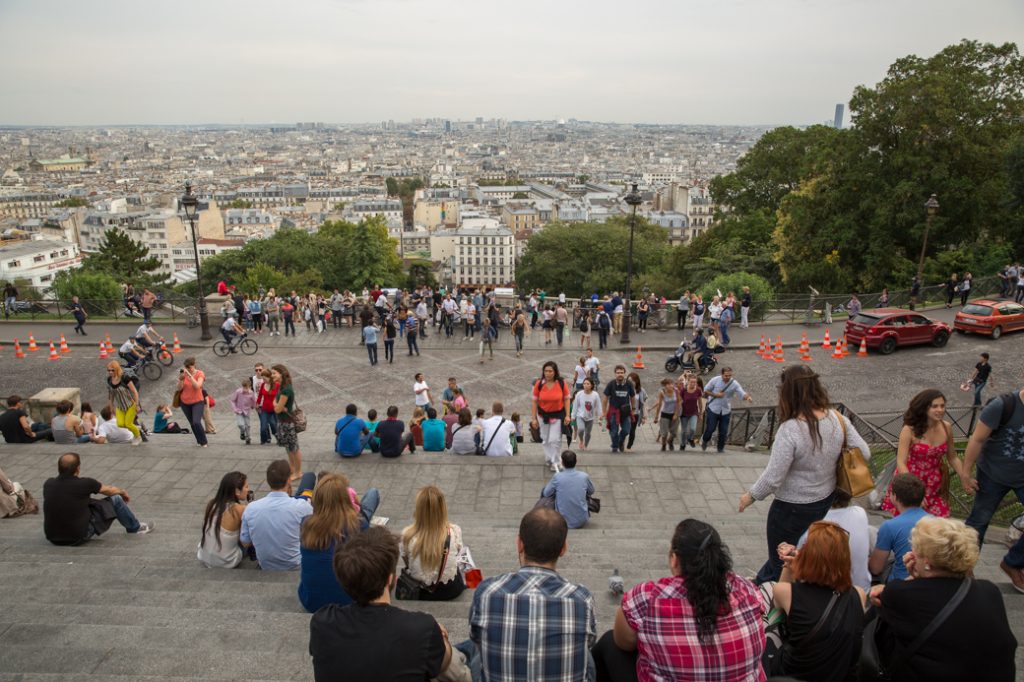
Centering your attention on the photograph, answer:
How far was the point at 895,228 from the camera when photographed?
27.8 m

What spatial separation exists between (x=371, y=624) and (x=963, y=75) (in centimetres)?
3342

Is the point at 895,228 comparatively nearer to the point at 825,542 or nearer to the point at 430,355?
the point at 430,355

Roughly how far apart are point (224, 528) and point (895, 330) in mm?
18866

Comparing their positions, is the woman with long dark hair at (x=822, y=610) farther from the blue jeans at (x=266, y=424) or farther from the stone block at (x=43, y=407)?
the stone block at (x=43, y=407)

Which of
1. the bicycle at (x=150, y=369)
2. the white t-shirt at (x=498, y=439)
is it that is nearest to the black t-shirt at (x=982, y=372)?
the white t-shirt at (x=498, y=439)

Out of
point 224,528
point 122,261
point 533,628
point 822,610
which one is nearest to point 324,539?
point 224,528

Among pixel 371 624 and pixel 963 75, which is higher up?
pixel 963 75

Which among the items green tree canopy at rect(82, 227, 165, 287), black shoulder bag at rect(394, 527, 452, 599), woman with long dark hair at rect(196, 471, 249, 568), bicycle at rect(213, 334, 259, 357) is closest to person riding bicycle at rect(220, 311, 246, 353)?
bicycle at rect(213, 334, 259, 357)

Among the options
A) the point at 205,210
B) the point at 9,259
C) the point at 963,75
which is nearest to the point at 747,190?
the point at 963,75

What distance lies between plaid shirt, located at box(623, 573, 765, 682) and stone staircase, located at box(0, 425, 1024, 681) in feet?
Answer: 5.27

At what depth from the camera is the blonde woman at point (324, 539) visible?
5070mm

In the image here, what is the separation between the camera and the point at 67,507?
6.75 metres

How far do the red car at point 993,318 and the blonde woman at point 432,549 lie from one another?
20.7m

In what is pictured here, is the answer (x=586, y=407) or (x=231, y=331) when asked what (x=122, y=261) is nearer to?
(x=231, y=331)
